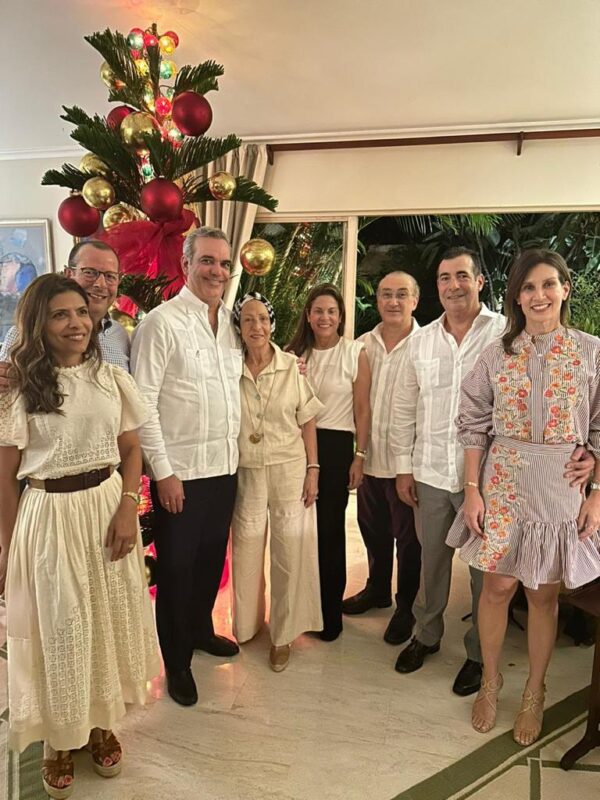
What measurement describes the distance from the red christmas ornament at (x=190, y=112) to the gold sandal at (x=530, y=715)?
2.39 metres

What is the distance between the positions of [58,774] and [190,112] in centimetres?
227

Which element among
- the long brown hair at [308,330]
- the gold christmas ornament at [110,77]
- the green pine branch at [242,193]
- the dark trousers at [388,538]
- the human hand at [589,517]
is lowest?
the dark trousers at [388,538]

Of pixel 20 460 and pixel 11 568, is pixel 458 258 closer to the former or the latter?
pixel 20 460

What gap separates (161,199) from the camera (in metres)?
2.07

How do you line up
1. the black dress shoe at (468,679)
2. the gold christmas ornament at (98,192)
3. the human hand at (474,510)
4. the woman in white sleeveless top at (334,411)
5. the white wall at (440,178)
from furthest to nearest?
the white wall at (440,178) < the woman in white sleeveless top at (334,411) < the gold christmas ornament at (98,192) < the black dress shoe at (468,679) < the human hand at (474,510)

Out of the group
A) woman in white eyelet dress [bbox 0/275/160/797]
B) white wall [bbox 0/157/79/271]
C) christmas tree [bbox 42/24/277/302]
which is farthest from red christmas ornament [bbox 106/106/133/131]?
white wall [bbox 0/157/79/271]

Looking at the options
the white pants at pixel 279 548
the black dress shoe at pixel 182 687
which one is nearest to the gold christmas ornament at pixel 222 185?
the white pants at pixel 279 548

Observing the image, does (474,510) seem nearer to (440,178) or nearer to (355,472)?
(355,472)

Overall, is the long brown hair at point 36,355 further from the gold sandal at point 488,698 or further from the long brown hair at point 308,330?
the gold sandal at point 488,698

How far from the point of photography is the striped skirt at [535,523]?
5.35 ft

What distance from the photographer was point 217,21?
2662 millimetres

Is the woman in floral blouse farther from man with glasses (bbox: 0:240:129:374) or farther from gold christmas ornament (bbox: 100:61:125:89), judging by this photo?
gold christmas ornament (bbox: 100:61:125:89)

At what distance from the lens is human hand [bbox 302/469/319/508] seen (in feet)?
7.06

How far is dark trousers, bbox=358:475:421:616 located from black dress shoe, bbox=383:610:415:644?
0.02 metres
